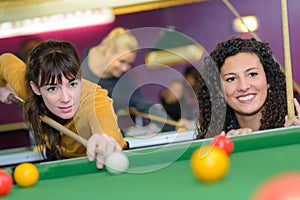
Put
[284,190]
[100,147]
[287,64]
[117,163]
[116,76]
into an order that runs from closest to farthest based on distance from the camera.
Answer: [284,190] → [117,163] → [100,147] → [287,64] → [116,76]

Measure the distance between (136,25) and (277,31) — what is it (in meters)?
1.56

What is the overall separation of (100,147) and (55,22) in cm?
418

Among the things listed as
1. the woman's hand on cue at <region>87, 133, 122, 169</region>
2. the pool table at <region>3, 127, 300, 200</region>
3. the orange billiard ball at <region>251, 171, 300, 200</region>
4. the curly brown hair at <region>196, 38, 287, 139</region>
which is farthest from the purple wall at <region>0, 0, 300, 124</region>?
the orange billiard ball at <region>251, 171, 300, 200</region>

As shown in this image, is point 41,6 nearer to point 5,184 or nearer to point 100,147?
point 100,147

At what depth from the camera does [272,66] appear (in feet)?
7.48

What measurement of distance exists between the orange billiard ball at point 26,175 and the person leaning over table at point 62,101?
34 centimetres

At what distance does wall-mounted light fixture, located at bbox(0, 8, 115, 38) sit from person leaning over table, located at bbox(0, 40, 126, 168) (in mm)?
3320

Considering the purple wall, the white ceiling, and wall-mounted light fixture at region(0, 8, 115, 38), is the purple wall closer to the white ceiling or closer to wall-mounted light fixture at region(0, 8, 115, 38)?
wall-mounted light fixture at region(0, 8, 115, 38)

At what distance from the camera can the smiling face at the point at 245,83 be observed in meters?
2.13

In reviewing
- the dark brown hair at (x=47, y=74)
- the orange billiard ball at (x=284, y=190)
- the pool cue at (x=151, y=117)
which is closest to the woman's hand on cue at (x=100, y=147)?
the dark brown hair at (x=47, y=74)

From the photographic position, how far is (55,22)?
18.8ft

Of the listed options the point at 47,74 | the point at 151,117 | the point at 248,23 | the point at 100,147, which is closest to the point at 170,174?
the point at 100,147

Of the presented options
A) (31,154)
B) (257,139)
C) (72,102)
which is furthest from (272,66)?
(31,154)

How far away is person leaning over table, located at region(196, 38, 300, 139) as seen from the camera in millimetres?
2141
